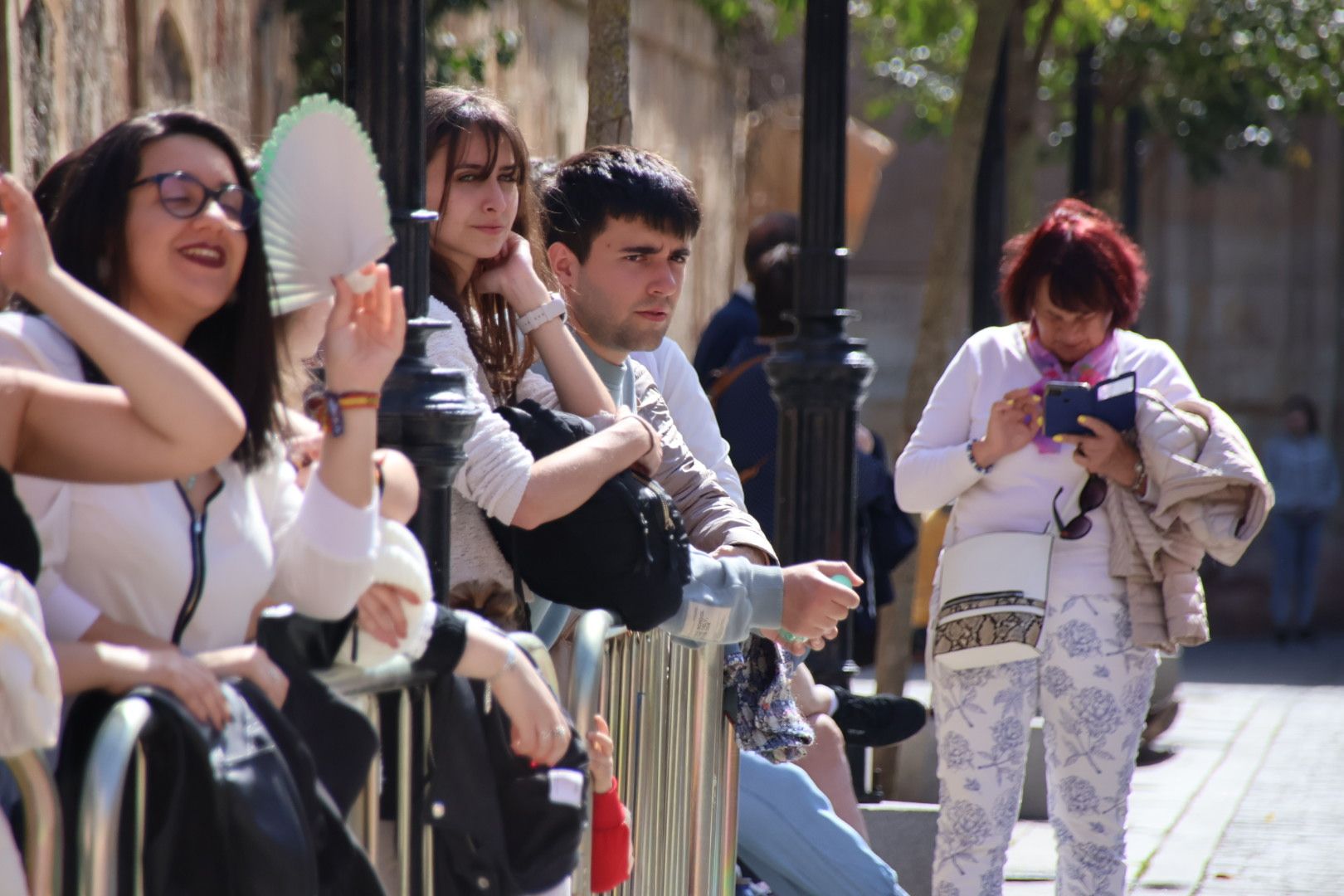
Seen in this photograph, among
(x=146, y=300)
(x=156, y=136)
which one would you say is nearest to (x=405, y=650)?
(x=146, y=300)

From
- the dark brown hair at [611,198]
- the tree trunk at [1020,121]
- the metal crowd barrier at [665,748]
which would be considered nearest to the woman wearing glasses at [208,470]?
the metal crowd barrier at [665,748]

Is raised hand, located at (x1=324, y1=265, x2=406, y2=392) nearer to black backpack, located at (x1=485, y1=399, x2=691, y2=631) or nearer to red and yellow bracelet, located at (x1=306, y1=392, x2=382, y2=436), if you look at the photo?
red and yellow bracelet, located at (x1=306, y1=392, x2=382, y2=436)

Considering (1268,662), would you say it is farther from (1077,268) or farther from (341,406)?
(341,406)

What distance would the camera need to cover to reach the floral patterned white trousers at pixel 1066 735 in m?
4.55

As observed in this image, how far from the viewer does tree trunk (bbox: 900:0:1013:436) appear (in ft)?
25.3

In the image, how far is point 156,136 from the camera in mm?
2396

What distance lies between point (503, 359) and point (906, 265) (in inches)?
675

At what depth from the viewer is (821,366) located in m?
5.58

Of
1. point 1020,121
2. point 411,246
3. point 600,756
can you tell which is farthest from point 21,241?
point 1020,121

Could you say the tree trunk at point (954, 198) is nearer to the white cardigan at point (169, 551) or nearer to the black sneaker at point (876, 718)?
the black sneaker at point (876, 718)

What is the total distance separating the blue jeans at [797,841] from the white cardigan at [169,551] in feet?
5.79

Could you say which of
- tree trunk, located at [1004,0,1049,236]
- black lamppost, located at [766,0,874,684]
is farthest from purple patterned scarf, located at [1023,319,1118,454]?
tree trunk, located at [1004,0,1049,236]

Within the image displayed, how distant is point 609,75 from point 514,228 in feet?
6.21

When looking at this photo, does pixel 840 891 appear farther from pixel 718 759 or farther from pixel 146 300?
pixel 146 300
